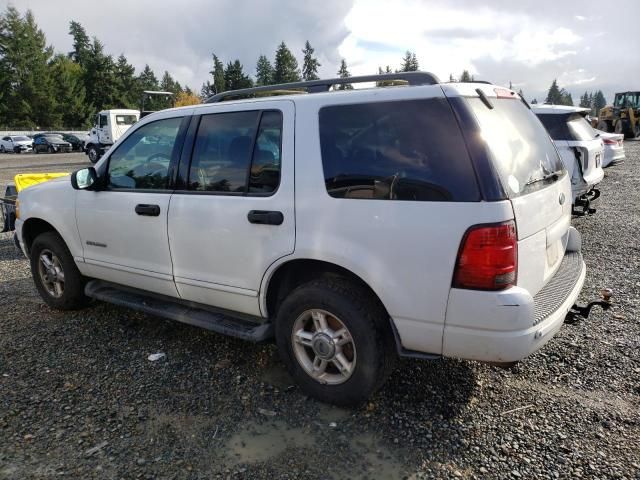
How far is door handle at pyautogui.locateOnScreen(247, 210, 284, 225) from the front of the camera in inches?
118

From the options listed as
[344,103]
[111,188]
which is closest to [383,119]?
[344,103]

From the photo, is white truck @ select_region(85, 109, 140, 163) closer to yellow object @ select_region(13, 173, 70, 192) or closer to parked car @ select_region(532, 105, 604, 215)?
yellow object @ select_region(13, 173, 70, 192)

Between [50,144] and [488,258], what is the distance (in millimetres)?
41320

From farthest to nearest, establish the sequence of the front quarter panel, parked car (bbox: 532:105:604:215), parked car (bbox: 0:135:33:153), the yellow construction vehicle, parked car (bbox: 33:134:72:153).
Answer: parked car (bbox: 0:135:33:153) < parked car (bbox: 33:134:72:153) < the yellow construction vehicle < parked car (bbox: 532:105:604:215) < the front quarter panel

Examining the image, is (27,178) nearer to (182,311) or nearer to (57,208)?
(57,208)

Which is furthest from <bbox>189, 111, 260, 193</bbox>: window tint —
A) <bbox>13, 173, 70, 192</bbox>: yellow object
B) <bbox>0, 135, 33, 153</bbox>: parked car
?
<bbox>0, 135, 33, 153</bbox>: parked car

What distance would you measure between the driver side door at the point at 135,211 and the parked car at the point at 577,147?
20.0ft

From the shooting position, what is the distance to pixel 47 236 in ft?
15.2

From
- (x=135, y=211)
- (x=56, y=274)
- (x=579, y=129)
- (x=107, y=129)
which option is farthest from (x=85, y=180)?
(x=107, y=129)

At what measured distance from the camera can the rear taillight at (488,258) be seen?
2383 mm

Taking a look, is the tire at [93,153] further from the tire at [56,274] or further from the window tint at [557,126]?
the window tint at [557,126]

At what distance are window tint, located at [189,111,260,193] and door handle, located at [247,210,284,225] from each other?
0.25m

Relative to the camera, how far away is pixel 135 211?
3744 millimetres

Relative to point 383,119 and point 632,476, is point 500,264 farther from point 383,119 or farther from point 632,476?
point 632,476
